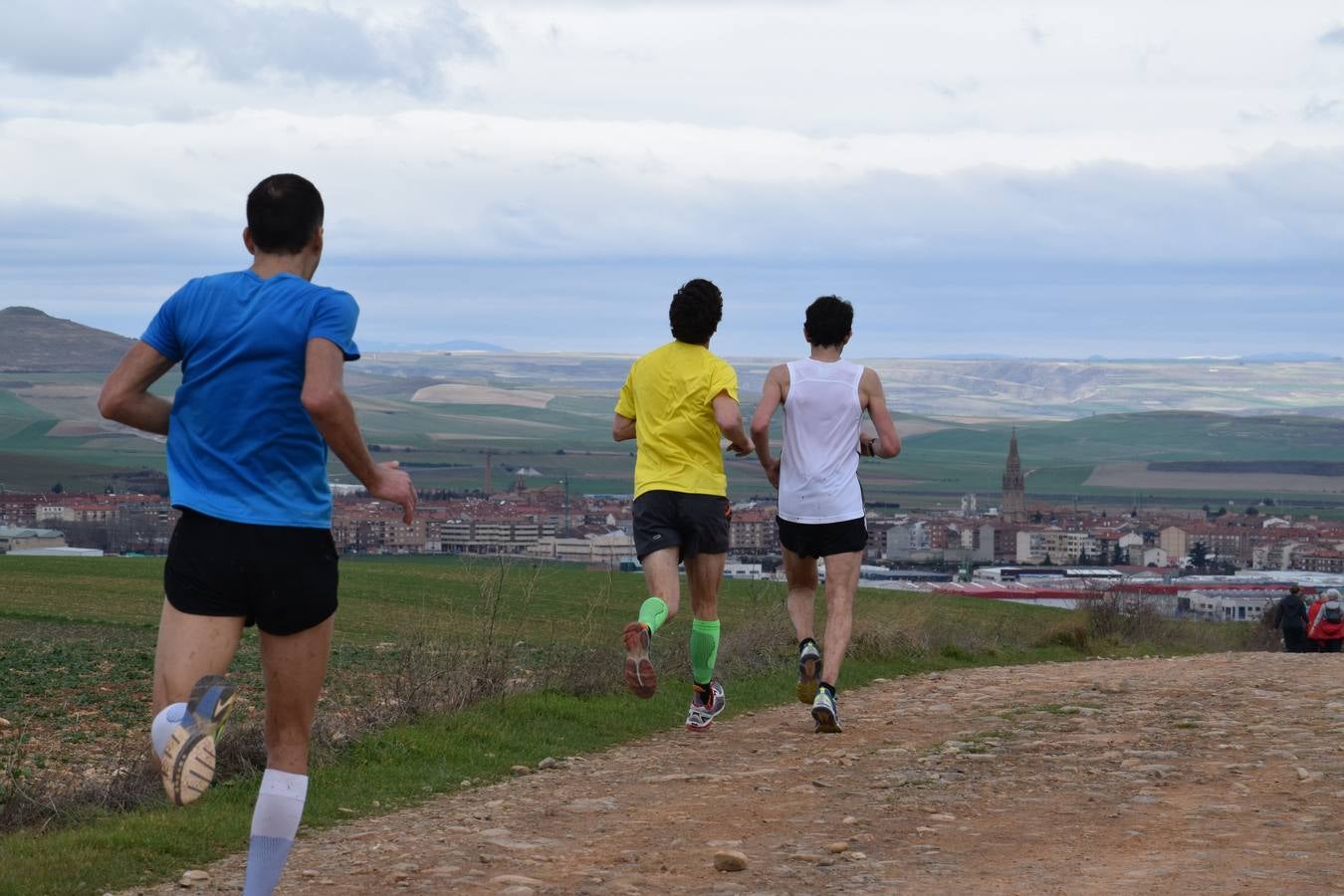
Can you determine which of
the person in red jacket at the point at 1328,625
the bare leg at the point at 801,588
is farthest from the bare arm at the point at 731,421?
the person in red jacket at the point at 1328,625

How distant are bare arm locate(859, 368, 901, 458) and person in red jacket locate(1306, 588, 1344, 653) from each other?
13.5 meters

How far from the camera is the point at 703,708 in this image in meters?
9.96

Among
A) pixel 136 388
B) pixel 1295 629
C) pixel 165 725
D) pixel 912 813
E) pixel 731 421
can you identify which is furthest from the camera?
pixel 1295 629

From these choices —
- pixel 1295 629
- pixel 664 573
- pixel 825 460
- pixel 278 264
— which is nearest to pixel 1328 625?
pixel 1295 629

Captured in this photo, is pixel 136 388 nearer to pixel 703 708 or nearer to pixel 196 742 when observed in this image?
pixel 196 742

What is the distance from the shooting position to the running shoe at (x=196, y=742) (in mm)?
4512

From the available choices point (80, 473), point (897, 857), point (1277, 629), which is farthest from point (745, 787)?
point (80, 473)

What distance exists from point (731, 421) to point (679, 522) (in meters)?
0.62

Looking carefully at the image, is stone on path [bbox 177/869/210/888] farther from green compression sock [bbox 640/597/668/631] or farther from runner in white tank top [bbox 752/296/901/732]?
runner in white tank top [bbox 752/296/901/732]

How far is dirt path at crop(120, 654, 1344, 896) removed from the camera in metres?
5.92

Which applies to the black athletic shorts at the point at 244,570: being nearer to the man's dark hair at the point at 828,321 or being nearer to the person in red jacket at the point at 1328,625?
the man's dark hair at the point at 828,321

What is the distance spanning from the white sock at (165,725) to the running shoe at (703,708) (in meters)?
5.49

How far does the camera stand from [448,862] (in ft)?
20.7

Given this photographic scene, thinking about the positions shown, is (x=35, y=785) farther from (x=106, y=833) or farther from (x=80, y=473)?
(x=80, y=473)
